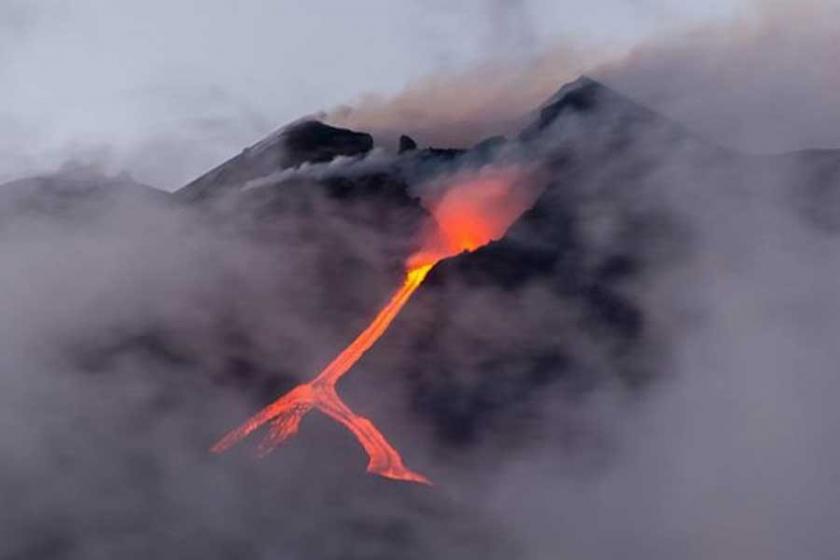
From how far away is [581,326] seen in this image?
2994cm

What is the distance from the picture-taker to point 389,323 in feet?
95.5

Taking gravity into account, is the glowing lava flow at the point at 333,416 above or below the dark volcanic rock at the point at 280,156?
below

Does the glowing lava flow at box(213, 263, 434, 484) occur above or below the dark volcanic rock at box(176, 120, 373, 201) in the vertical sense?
below

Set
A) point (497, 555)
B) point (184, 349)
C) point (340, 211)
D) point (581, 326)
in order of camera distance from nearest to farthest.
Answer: point (497, 555) → point (184, 349) → point (581, 326) → point (340, 211)

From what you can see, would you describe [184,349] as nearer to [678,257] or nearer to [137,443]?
[137,443]

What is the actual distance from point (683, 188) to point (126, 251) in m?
10.4

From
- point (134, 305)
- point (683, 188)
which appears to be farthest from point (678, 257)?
point (134, 305)

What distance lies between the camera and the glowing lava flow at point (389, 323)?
2523 centimetres

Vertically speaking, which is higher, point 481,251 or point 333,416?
point 481,251

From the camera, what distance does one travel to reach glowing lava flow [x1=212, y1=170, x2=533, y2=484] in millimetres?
25234

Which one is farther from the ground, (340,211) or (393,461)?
(340,211)

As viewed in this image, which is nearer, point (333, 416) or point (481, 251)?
point (333, 416)

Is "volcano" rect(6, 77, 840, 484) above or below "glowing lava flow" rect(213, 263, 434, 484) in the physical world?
above

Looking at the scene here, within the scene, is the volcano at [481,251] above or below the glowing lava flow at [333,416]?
above
